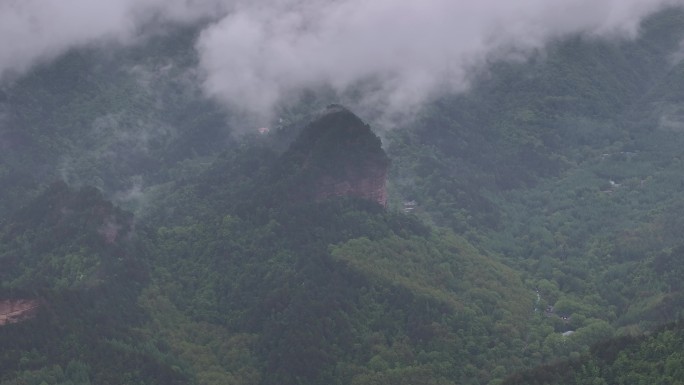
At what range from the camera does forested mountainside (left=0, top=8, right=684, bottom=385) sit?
89.2m

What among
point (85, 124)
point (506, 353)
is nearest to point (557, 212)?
point (506, 353)

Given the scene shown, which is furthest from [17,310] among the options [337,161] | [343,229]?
[337,161]

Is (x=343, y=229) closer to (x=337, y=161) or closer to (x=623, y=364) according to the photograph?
(x=337, y=161)

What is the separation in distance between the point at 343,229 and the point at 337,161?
7.10 metres

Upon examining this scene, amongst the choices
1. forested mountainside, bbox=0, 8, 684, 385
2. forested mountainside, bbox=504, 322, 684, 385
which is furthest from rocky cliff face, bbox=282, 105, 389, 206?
forested mountainside, bbox=504, 322, 684, 385

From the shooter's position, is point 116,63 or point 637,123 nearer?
point 637,123

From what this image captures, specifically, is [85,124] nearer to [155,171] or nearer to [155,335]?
[155,171]

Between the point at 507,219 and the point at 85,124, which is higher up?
the point at 85,124

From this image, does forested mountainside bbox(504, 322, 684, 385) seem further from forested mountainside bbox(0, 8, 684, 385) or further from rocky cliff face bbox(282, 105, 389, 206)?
rocky cliff face bbox(282, 105, 389, 206)

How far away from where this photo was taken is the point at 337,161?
109 m

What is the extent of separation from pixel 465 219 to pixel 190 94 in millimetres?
46477

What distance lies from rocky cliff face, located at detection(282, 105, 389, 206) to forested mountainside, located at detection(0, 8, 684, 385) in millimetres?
179

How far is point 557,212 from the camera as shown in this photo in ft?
408

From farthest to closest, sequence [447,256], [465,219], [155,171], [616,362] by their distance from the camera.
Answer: [155,171] → [465,219] → [447,256] → [616,362]
